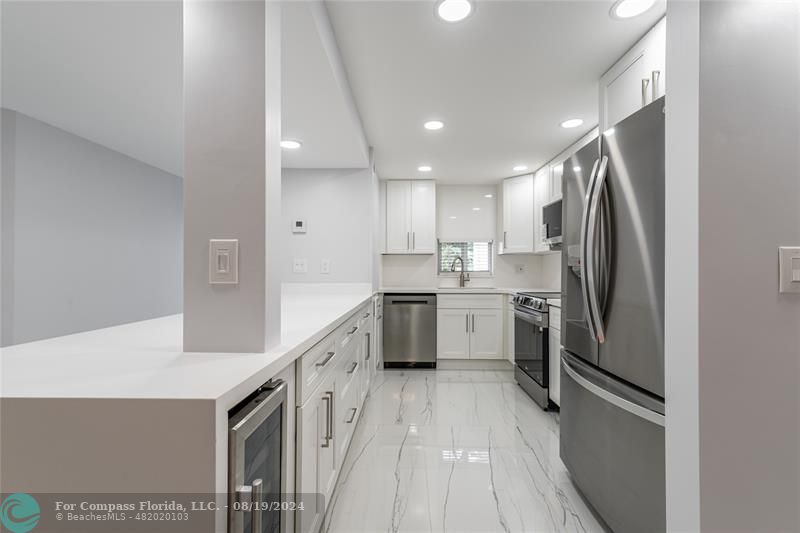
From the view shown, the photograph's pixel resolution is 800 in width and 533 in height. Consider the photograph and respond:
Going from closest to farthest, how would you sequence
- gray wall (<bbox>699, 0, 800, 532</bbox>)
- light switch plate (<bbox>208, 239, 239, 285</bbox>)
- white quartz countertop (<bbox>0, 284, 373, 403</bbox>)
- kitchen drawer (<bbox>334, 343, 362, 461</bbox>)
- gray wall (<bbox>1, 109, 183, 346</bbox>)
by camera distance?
white quartz countertop (<bbox>0, 284, 373, 403</bbox>), gray wall (<bbox>699, 0, 800, 532</bbox>), light switch plate (<bbox>208, 239, 239, 285</bbox>), kitchen drawer (<bbox>334, 343, 362, 461</bbox>), gray wall (<bbox>1, 109, 183, 346</bbox>)

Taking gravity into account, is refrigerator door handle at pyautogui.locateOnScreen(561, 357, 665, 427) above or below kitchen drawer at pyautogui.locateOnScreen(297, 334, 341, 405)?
below

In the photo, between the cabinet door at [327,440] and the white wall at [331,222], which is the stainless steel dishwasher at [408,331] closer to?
the white wall at [331,222]

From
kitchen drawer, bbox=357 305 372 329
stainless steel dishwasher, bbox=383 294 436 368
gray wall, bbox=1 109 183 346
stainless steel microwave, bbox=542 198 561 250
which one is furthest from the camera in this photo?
stainless steel dishwasher, bbox=383 294 436 368

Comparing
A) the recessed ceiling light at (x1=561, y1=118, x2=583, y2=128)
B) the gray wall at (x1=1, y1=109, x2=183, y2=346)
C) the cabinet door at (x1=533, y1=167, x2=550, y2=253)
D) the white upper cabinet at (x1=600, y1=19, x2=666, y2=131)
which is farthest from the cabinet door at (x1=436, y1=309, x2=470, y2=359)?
the gray wall at (x1=1, y1=109, x2=183, y2=346)

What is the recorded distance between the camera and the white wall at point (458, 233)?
16.0 ft

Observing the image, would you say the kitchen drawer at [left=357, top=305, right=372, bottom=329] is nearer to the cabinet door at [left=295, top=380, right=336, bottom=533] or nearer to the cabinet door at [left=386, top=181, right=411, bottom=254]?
the cabinet door at [left=295, top=380, right=336, bottom=533]

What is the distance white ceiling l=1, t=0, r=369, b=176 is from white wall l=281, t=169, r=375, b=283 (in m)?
0.41

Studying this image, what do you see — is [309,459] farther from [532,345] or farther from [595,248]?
[532,345]

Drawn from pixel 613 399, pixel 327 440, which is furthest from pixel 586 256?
pixel 327 440

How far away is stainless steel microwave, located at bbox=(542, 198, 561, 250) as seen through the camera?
3.17m

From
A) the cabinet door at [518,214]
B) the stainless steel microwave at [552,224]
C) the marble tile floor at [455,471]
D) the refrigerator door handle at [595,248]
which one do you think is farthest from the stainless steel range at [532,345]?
the refrigerator door handle at [595,248]

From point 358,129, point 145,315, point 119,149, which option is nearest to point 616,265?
point 358,129

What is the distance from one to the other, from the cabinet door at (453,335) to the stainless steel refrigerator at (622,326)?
2.52 meters

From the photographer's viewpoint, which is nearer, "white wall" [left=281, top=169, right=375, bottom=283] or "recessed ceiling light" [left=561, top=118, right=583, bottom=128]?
"recessed ceiling light" [left=561, top=118, right=583, bottom=128]
